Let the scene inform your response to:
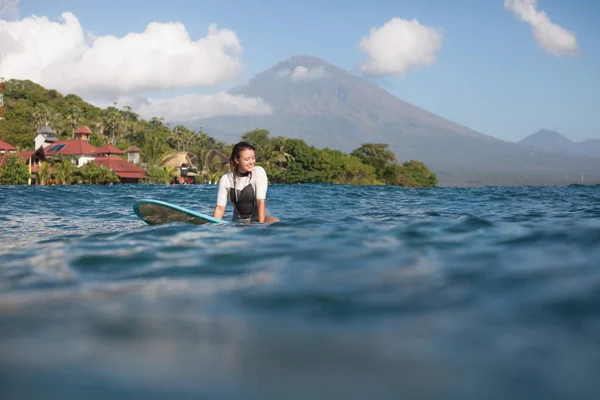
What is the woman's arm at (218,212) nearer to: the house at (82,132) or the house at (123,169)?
the house at (123,169)

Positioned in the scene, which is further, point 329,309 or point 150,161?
point 150,161

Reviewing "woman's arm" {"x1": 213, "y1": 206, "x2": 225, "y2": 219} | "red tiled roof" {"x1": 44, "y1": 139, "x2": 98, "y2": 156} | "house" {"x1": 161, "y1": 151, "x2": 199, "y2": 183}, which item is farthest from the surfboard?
"house" {"x1": 161, "y1": 151, "x2": 199, "y2": 183}

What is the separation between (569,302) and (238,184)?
5496 millimetres

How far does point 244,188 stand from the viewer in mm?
7840

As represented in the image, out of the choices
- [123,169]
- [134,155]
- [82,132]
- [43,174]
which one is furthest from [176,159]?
[43,174]

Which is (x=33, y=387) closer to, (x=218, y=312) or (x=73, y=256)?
(x=218, y=312)

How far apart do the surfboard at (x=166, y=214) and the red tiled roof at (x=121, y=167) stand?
5043 centimetres

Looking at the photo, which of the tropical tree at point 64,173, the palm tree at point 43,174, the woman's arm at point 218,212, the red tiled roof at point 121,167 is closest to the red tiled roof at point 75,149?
the red tiled roof at point 121,167

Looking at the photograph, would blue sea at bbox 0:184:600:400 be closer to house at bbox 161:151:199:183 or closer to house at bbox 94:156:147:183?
house at bbox 94:156:147:183

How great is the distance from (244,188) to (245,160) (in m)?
0.47

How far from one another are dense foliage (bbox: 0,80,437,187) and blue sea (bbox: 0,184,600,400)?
158ft

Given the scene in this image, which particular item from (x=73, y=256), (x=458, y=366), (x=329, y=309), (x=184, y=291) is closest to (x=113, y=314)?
(x=184, y=291)

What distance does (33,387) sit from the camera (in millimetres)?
2105

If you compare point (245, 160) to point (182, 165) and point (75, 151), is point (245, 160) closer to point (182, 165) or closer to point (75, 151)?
point (75, 151)
